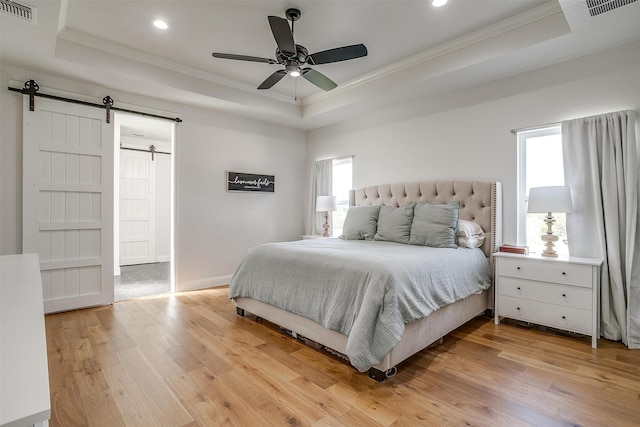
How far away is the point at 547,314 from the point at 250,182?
4.01 meters

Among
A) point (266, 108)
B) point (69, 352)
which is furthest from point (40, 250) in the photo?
point (266, 108)

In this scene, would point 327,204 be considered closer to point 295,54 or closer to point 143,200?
point 295,54

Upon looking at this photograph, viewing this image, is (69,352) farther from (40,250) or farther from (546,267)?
(546,267)

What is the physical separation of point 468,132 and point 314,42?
1989 mm

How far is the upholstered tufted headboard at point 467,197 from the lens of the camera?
336 cm

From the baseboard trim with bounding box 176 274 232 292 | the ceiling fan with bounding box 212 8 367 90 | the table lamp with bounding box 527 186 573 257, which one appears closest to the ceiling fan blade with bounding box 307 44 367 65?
the ceiling fan with bounding box 212 8 367 90

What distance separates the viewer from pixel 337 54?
2.62 metres

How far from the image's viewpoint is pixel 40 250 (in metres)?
3.33

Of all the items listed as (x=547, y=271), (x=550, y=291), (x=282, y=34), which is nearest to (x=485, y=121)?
(x=547, y=271)

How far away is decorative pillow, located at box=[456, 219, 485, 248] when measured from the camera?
3.20 meters

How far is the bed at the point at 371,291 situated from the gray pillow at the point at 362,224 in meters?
0.17

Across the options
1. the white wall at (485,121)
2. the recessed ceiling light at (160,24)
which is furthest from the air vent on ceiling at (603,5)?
the recessed ceiling light at (160,24)

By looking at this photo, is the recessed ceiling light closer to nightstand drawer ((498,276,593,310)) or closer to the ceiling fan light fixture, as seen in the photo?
the ceiling fan light fixture

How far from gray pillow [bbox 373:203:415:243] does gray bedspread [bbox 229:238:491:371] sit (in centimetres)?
63
